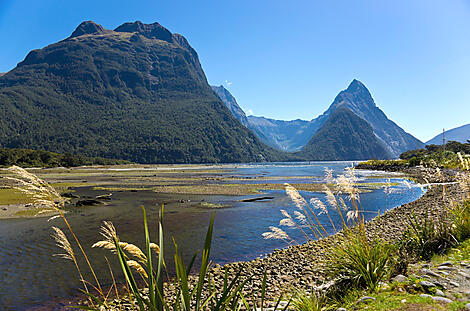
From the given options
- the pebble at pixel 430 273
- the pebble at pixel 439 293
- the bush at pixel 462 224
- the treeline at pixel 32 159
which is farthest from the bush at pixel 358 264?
the treeline at pixel 32 159

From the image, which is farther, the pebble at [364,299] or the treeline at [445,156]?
the treeline at [445,156]

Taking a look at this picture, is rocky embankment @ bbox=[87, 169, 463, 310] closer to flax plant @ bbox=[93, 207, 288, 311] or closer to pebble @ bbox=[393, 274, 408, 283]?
pebble @ bbox=[393, 274, 408, 283]

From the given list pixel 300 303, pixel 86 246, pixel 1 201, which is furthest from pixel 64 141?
pixel 300 303

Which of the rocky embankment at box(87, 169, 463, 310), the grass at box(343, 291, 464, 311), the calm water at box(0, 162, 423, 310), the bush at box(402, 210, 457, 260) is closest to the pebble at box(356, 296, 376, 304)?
the grass at box(343, 291, 464, 311)

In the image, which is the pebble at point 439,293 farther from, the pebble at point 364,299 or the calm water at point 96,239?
the calm water at point 96,239

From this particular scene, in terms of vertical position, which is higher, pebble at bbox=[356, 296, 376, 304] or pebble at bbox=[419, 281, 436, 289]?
pebble at bbox=[419, 281, 436, 289]

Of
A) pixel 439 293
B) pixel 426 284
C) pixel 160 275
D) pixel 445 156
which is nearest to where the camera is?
pixel 160 275

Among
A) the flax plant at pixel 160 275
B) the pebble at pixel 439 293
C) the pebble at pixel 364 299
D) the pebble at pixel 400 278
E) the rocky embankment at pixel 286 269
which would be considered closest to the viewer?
the flax plant at pixel 160 275

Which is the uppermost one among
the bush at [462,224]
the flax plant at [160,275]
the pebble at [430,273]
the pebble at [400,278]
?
the flax plant at [160,275]

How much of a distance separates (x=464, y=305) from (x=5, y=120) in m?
237

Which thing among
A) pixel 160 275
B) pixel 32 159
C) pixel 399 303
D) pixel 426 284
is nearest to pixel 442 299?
pixel 426 284

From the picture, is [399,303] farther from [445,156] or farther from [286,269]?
[445,156]

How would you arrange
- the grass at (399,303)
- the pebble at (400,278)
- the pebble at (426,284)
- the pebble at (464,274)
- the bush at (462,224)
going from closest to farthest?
the grass at (399,303) < the pebble at (426,284) < the pebble at (464,274) < the pebble at (400,278) < the bush at (462,224)

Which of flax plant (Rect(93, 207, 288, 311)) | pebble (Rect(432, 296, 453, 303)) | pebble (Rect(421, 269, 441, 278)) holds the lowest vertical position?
pebble (Rect(432, 296, 453, 303))
